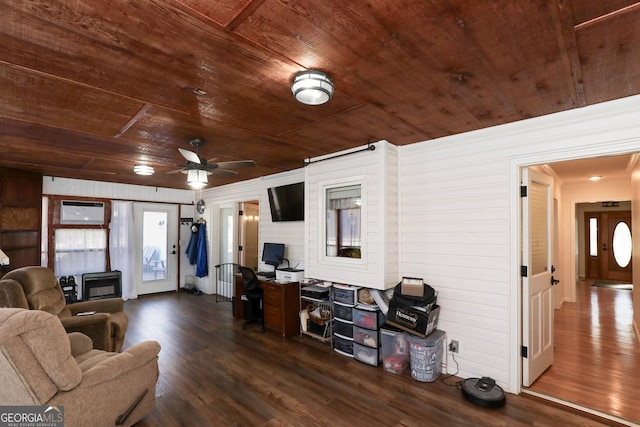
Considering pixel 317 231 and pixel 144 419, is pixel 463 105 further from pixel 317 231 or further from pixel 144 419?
pixel 144 419

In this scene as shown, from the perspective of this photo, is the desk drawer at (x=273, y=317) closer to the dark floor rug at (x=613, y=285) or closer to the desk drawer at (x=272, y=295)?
the desk drawer at (x=272, y=295)

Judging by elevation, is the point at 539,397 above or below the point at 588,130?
below

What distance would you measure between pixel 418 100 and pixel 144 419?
337 cm

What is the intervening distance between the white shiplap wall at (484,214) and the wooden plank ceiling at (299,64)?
0.20m

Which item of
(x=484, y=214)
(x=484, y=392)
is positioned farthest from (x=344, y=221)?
(x=484, y=392)

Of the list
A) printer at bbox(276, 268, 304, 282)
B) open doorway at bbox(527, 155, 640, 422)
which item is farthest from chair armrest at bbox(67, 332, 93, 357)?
open doorway at bbox(527, 155, 640, 422)

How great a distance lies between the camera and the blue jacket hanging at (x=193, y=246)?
7328 mm

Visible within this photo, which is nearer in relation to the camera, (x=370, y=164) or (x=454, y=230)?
(x=454, y=230)

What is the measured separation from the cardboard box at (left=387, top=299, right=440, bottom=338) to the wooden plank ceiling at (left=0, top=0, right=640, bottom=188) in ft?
5.99

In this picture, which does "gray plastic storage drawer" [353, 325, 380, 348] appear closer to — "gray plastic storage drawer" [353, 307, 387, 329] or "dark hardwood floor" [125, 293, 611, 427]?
"gray plastic storage drawer" [353, 307, 387, 329]

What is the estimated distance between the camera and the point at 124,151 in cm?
396

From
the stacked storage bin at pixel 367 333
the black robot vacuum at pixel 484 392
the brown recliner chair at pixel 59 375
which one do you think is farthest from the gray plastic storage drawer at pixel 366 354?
the brown recliner chair at pixel 59 375

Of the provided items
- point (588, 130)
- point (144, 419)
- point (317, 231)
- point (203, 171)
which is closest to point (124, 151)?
point (203, 171)

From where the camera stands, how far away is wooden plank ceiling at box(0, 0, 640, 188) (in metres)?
1.47
